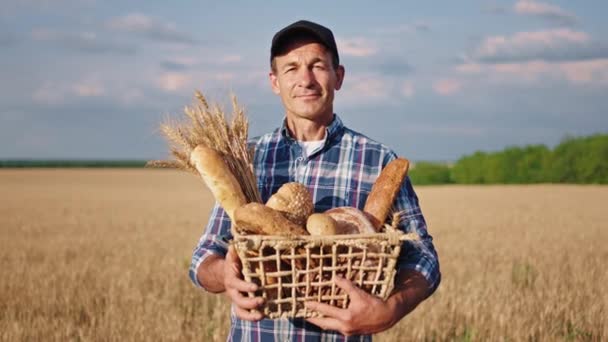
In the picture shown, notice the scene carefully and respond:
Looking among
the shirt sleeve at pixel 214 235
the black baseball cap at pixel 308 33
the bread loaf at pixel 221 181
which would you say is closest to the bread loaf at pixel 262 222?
the bread loaf at pixel 221 181

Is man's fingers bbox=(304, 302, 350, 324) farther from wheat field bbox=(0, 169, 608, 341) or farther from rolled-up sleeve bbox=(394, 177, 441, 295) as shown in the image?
wheat field bbox=(0, 169, 608, 341)

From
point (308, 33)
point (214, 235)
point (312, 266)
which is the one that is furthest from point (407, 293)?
point (308, 33)

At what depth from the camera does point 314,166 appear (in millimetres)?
2891

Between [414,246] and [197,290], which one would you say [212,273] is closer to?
[414,246]

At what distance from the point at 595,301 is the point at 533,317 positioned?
1.07 meters

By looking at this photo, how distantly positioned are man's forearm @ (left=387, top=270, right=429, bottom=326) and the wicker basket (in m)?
0.08

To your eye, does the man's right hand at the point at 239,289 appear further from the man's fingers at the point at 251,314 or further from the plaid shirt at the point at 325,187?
the plaid shirt at the point at 325,187

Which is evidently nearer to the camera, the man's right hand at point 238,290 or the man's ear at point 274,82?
the man's right hand at point 238,290

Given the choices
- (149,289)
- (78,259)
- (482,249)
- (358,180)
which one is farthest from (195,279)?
(482,249)

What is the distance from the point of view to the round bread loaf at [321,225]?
213 centimetres

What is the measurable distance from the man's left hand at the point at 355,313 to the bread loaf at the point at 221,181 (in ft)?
1.54

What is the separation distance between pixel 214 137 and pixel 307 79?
17.6 inches

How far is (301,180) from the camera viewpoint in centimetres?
288

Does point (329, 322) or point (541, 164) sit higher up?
point (541, 164)
